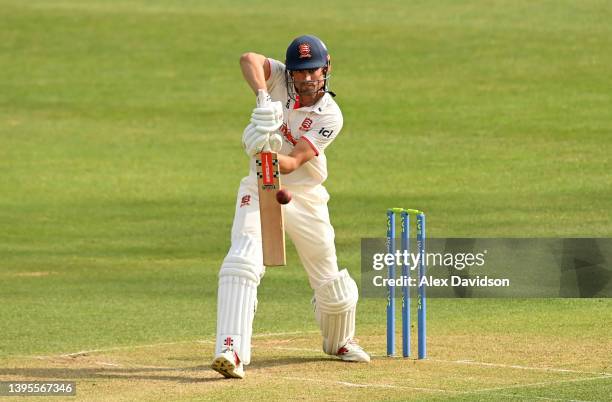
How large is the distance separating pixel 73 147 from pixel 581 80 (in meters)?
9.51

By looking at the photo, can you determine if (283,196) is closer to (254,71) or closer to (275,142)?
(275,142)

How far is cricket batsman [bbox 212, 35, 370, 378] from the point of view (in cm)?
848

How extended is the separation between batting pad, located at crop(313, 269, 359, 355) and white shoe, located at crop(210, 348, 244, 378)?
3.06ft

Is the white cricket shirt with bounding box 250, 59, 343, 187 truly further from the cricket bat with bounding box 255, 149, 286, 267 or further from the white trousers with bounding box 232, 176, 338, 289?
the cricket bat with bounding box 255, 149, 286, 267

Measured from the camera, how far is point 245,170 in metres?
21.0

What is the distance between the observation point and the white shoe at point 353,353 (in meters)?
9.21

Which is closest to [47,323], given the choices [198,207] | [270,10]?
[198,207]

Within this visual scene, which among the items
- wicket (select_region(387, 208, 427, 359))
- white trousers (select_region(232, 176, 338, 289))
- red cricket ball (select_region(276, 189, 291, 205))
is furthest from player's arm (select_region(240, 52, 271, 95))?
wicket (select_region(387, 208, 427, 359))

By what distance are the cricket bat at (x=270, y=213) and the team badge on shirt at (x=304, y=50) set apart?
0.72m

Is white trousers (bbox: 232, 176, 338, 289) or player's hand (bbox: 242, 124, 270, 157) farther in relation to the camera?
white trousers (bbox: 232, 176, 338, 289)

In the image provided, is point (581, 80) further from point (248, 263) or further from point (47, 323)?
point (248, 263)

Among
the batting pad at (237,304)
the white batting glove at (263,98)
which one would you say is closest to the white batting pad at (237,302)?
the batting pad at (237,304)

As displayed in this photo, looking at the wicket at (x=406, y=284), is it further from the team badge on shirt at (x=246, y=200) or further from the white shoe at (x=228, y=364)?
the white shoe at (x=228, y=364)

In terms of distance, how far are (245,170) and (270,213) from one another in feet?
40.5
